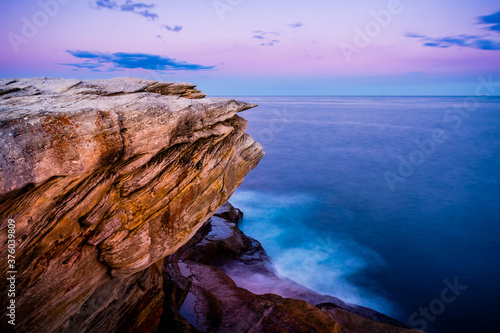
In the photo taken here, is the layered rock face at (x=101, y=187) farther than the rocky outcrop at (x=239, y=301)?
No

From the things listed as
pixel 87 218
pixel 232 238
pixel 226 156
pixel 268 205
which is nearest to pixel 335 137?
pixel 268 205

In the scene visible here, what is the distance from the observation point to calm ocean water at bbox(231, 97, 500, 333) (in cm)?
1106

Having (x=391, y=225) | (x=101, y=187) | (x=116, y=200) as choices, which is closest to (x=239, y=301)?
(x=116, y=200)

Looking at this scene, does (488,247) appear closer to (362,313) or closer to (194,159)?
(362,313)

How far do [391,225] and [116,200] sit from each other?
1594 centimetres

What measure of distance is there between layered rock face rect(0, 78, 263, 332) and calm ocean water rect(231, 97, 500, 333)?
7929 millimetres

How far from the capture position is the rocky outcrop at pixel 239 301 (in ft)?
24.6

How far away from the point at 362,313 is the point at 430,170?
20.0 meters

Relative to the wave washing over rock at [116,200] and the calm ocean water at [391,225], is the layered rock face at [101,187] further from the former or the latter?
the calm ocean water at [391,225]

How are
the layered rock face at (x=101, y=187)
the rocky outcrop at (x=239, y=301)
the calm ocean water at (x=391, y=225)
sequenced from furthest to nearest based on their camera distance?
the calm ocean water at (x=391, y=225) → the rocky outcrop at (x=239, y=301) → the layered rock face at (x=101, y=187)

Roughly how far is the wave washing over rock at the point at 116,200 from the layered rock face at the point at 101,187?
0.07ft

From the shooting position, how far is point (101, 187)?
15.7ft

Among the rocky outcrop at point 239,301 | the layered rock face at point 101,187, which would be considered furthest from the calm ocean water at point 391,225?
the layered rock face at point 101,187

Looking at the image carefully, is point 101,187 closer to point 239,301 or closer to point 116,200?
point 116,200
